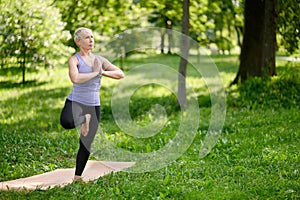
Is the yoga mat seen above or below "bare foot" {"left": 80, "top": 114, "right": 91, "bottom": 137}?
below

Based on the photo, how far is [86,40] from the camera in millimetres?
5504

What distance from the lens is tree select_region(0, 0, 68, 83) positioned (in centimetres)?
1207

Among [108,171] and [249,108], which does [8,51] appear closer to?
[249,108]

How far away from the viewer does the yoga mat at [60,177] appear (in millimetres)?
5711

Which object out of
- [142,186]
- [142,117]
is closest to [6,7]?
[142,117]

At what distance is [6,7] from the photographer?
9727mm

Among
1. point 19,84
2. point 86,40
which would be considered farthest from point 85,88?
point 19,84

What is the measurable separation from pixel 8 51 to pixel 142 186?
7507 millimetres

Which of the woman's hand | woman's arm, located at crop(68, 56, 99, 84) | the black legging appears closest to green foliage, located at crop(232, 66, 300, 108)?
the black legging

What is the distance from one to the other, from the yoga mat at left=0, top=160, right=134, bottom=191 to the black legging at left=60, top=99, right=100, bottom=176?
36 centimetres

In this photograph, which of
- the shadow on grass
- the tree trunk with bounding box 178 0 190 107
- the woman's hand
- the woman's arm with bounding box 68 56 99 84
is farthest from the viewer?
the shadow on grass

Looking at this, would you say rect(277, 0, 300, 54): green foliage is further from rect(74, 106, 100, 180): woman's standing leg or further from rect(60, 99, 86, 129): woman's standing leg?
rect(60, 99, 86, 129): woman's standing leg

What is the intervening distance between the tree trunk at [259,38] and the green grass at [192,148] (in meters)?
0.53

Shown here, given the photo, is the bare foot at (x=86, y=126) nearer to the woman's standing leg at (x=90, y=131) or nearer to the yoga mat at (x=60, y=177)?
the woman's standing leg at (x=90, y=131)
